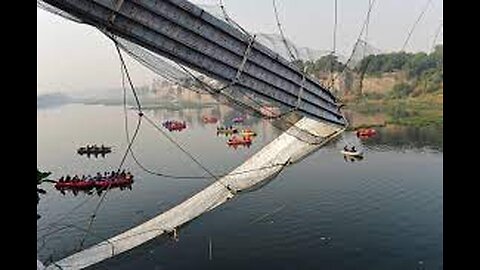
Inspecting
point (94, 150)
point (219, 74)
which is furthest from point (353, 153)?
point (219, 74)

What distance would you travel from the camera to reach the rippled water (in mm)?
22375

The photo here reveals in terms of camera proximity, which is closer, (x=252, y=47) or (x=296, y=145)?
(x=252, y=47)

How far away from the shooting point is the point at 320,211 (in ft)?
98.5

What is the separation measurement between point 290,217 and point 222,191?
14.3 meters

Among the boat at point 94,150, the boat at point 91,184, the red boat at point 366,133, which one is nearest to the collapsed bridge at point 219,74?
the boat at point 91,184

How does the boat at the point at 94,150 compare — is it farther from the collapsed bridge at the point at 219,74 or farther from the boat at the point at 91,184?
the collapsed bridge at the point at 219,74

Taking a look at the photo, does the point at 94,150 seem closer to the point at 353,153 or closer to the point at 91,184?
the point at 91,184

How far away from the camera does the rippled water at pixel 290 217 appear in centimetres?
2238

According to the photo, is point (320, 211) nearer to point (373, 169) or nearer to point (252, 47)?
point (373, 169)

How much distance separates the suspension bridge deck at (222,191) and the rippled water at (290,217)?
2.19ft

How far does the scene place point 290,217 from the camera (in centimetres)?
2878

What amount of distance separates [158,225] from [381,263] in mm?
11482
